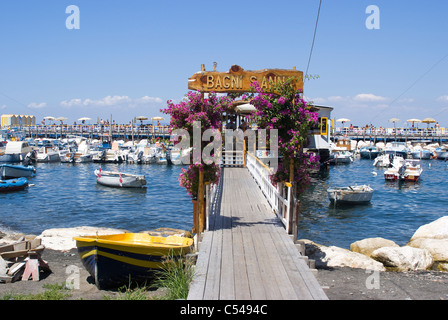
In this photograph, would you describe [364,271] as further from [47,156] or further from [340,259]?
[47,156]

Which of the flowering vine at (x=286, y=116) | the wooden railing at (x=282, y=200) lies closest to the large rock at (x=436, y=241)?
the wooden railing at (x=282, y=200)

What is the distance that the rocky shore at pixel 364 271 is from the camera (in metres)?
9.65

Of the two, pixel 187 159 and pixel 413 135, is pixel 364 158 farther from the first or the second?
pixel 187 159

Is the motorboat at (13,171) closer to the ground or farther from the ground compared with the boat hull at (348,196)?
farther from the ground

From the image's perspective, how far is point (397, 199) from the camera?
30.7m

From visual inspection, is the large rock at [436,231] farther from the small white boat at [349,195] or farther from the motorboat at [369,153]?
the motorboat at [369,153]

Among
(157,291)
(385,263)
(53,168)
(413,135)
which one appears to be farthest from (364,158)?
(157,291)

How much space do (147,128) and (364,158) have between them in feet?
146

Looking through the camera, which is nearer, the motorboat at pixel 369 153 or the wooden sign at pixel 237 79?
the wooden sign at pixel 237 79

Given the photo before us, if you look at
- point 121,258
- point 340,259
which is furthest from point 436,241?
point 121,258

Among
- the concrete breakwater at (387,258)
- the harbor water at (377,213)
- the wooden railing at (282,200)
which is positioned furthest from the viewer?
the harbor water at (377,213)

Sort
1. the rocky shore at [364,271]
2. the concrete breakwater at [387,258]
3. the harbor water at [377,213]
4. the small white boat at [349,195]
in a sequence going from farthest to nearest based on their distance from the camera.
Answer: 1. the small white boat at [349,195]
2. the harbor water at [377,213]
3. the concrete breakwater at [387,258]
4. the rocky shore at [364,271]

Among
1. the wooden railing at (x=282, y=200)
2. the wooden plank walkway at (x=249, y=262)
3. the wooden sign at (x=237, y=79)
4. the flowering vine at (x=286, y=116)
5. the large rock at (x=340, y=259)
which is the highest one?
the wooden sign at (x=237, y=79)
